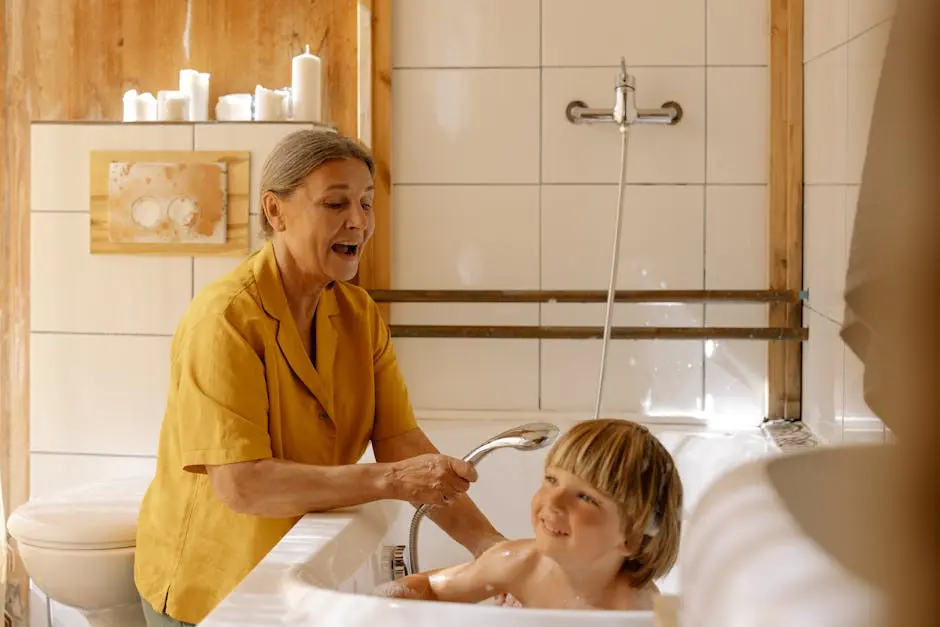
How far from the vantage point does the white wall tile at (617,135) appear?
266 cm

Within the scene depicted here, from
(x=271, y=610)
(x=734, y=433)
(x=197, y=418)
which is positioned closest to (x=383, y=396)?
(x=197, y=418)

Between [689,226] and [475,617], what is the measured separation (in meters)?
1.71

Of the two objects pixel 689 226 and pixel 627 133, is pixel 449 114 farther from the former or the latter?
pixel 689 226

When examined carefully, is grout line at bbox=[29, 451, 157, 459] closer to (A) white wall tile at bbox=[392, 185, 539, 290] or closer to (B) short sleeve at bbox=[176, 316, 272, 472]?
(A) white wall tile at bbox=[392, 185, 539, 290]

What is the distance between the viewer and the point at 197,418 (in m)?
1.58

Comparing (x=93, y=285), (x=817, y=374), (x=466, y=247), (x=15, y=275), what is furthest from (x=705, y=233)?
(x=15, y=275)

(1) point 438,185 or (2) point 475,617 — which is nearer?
(2) point 475,617

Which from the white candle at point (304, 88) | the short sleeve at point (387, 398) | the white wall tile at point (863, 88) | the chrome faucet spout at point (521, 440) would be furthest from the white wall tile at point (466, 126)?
the white wall tile at point (863, 88)

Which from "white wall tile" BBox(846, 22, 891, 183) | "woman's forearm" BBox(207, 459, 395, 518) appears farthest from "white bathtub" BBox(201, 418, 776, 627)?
"white wall tile" BBox(846, 22, 891, 183)

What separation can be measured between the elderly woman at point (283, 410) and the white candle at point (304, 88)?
2.67ft

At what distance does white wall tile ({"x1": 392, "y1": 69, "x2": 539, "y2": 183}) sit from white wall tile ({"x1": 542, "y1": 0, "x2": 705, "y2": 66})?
0.11 meters

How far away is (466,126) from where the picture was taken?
107 inches

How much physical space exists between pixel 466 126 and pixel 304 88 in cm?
42

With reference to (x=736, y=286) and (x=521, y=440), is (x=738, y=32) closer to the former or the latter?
(x=736, y=286)
